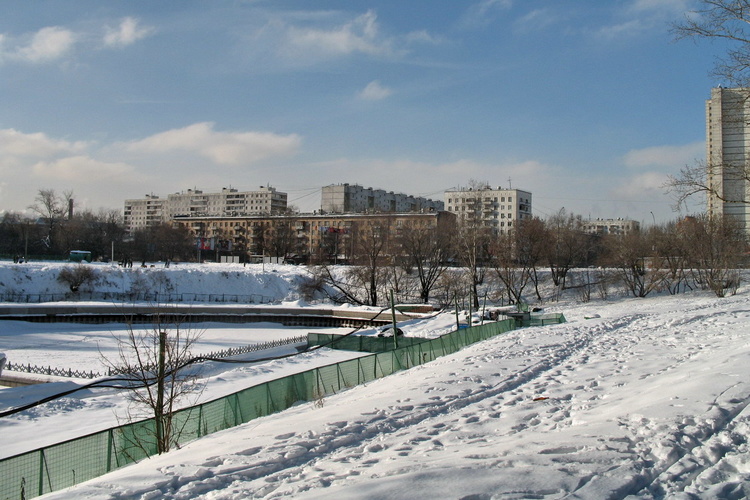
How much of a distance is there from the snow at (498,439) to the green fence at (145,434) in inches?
25.6

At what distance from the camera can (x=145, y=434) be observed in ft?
36.1

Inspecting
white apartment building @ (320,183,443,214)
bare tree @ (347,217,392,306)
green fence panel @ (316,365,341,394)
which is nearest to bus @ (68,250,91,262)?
bare tree @ (347,217,392,306)

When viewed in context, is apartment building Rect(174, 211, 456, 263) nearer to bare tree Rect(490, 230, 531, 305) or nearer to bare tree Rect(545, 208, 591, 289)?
bare tree Rect(490, 230, 531, 305)

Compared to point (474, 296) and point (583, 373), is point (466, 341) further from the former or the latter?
point (474, 296)

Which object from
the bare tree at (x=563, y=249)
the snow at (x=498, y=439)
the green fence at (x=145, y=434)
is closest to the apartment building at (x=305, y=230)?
the bare tree at (x=563, y=249)

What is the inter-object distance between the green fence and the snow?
2.14 feet

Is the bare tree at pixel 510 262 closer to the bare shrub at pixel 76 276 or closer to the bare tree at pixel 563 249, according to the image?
the bare tree at pixel 563 249

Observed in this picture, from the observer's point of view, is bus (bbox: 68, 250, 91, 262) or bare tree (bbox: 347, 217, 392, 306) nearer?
bare tree (bbox: 347, 217, 392, 306)

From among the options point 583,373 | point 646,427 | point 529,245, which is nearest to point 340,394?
point 583,373

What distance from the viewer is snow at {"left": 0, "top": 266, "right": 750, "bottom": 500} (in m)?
6.10

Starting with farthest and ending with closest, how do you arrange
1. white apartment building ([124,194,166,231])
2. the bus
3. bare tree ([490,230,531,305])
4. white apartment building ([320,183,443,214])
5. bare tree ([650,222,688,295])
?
white apartment building ([124,194,166,231]), white apartment building ([320,183,443,214]), the bus, bare tree ([490,230,531,305]), bare tree ([650,222,688,295])

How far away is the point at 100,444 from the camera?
1009 cm

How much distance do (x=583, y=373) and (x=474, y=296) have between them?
131 feet

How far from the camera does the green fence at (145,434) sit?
30.1ft
